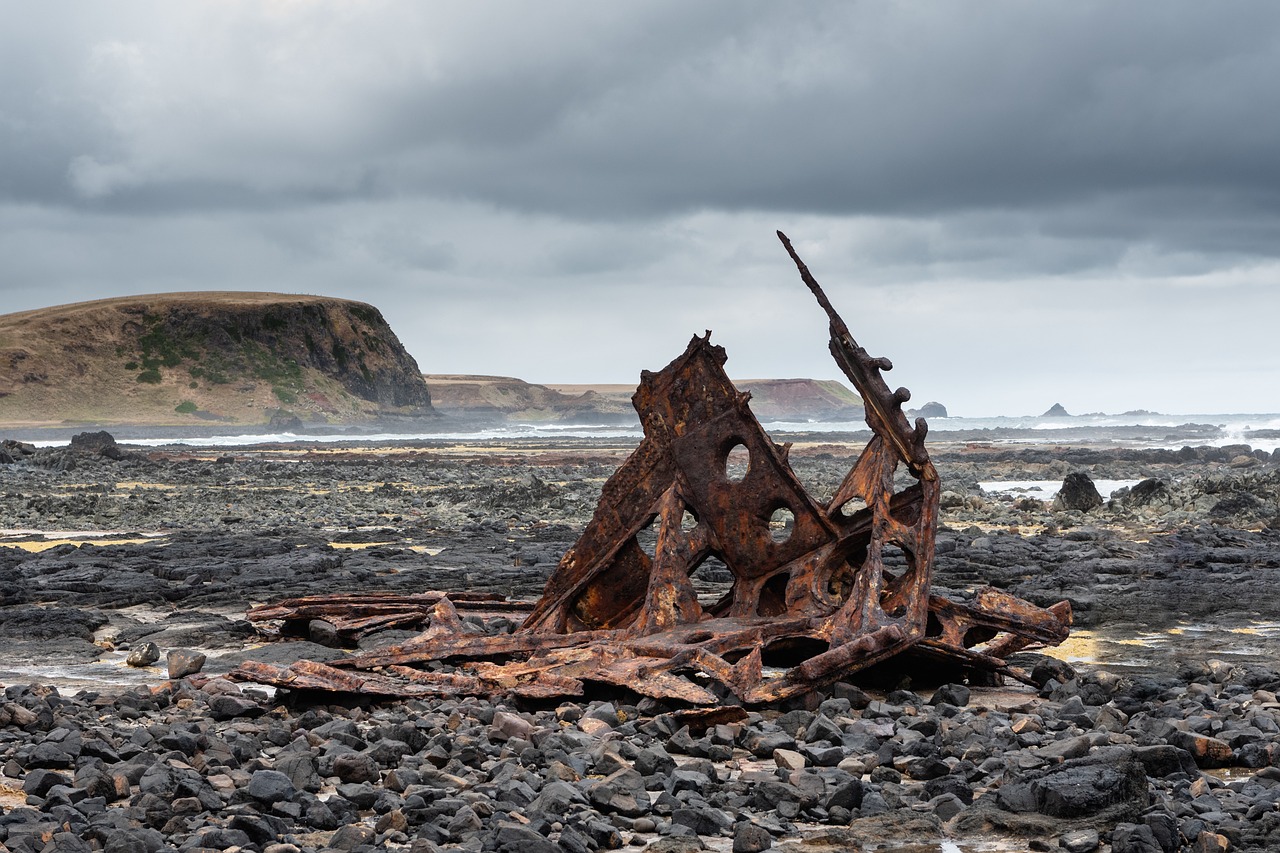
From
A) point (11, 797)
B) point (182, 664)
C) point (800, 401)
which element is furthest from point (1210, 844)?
point (800, 401)

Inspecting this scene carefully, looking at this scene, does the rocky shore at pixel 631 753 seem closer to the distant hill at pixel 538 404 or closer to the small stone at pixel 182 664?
the small stone at pixel 182 664

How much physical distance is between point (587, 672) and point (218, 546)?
11280 millimetres

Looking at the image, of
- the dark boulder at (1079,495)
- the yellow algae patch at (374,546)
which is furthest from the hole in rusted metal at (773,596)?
the dark boulder at (1079,495)

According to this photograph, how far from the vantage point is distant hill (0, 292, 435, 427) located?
302 ft

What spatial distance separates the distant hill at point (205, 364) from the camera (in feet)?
302

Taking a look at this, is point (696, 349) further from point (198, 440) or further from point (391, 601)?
point (198, 440)

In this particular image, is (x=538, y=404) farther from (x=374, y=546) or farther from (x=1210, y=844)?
(x=1210, y=844)

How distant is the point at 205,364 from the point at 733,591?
99.2 metres

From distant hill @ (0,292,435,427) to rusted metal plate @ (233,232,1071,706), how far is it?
86399 millimetres

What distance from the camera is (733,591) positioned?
9.02m

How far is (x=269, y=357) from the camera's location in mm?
103125

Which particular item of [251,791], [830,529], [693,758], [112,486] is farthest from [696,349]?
[112,486]

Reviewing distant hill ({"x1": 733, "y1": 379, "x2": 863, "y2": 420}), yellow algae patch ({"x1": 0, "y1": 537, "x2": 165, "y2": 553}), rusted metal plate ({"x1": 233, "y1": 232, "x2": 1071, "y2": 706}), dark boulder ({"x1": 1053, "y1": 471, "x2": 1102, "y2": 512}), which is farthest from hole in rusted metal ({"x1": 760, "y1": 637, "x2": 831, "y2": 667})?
distant hill ({"x1": 733, "y1": 379, "x2": 863, "y2": 420})

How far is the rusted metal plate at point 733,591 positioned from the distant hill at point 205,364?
8640 cm
